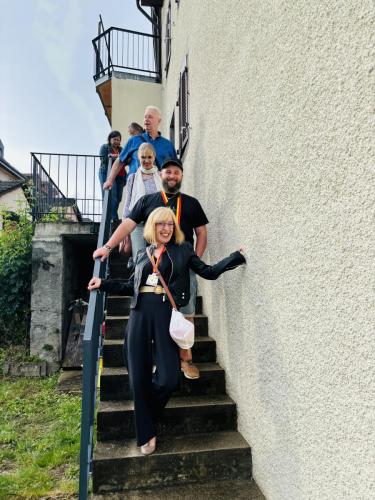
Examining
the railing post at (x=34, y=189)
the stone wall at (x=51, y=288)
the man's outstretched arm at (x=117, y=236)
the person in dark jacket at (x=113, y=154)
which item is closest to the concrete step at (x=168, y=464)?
the man's outstretched arm at (x=117, y=236)

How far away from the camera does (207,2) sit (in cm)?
376

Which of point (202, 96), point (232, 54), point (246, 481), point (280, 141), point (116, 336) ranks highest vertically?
point (202, 96)

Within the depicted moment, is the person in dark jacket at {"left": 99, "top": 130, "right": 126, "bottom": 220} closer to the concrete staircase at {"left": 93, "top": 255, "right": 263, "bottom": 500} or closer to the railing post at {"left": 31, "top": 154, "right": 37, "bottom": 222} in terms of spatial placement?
Answer: the railing post at {"left": 31, "top": 154, "right": 37, "bottom": 222}

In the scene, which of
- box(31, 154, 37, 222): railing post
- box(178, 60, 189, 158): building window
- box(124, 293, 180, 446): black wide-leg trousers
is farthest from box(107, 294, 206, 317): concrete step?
box(31, 154, 37, 222): railing post

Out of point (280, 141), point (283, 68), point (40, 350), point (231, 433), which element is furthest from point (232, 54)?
point (40, 350)

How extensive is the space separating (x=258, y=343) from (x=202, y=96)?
280 centimetres

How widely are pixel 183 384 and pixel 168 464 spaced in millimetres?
643

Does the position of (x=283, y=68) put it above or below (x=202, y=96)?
below

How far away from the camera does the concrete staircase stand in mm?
2299

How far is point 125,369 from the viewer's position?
118 inches

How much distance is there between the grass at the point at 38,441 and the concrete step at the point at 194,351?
3.13 feet

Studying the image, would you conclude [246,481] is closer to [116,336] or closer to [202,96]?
[116,336]

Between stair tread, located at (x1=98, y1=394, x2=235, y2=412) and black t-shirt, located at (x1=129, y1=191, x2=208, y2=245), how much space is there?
1.24 metres

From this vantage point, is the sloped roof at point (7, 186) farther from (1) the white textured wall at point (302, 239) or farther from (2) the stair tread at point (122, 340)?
(1) the white textured wall at point (302, 239)
